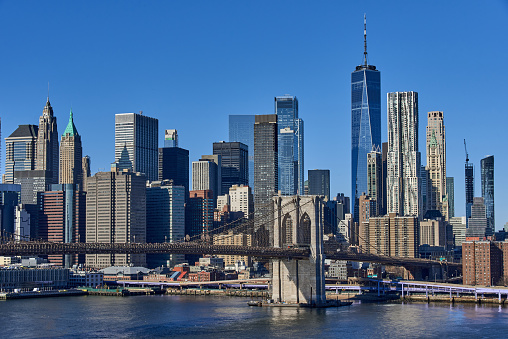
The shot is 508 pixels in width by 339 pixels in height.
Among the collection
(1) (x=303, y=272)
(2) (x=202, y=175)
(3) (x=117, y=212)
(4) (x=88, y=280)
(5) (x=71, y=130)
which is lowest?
(4) (x=88, y=280)

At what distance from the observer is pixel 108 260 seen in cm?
14075

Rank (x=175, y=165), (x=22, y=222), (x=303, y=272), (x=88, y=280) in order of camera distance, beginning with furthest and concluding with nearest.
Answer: (x=175, y=165) < (x=22, y=222) < (x=88, y=280) < (x=303, y=272)

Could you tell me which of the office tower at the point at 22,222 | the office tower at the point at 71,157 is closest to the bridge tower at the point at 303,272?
the office tower at the point at 22,222

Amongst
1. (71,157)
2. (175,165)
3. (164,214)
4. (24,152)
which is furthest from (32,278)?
(24,152)

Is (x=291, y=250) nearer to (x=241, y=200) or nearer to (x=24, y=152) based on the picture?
(x=241, y=200)

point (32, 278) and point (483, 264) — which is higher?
point (483, 264)

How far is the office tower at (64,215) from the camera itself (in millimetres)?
156250

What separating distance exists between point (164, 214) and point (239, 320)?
96.0 m

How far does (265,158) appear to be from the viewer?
191375 millimetres

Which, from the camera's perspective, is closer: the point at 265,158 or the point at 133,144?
the point at 133,144

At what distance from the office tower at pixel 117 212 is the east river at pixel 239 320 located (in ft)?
210

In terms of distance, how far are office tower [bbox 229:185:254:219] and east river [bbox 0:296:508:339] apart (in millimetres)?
110587

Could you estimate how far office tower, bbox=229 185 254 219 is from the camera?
7431 inches

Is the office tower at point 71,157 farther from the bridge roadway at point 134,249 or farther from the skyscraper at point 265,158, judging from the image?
the bridge roadway at point 134,249
